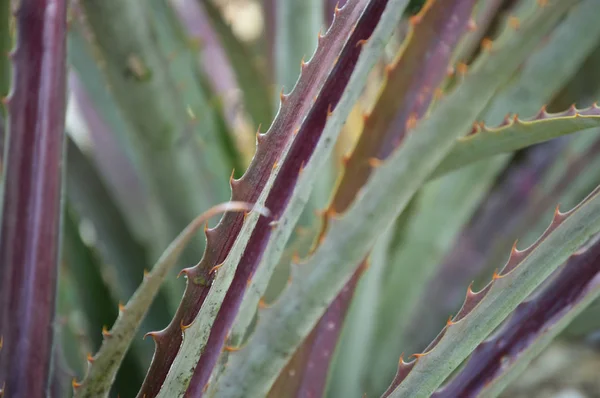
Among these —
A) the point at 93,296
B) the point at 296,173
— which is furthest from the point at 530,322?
the point at 93,296

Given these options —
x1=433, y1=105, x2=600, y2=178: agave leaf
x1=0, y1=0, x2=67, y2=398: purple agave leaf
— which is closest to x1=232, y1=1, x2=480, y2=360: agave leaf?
x1=433, y1=105, x2=600, y2=178: agave leaf

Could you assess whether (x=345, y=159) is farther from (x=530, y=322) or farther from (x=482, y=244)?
(x=482, y=244)

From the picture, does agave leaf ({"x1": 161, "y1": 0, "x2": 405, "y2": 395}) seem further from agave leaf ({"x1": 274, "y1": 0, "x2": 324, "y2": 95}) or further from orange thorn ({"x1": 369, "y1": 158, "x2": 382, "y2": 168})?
agave leaf ({"x1": 274, "y1": 0, "x2": 324, "y2": 95})

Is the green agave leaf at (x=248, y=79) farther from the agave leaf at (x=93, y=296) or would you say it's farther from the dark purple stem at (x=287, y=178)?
the dark purple stem at (x=287, y=178)

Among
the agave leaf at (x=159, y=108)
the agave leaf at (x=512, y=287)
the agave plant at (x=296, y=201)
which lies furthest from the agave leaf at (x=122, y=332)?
the agave leaf at (x=159, y=108)

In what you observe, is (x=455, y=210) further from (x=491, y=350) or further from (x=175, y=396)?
(x=175, y=396)

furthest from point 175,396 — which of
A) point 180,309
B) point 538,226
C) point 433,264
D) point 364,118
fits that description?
point 538,226

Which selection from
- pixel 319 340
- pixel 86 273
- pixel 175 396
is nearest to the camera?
pixel 175 396
